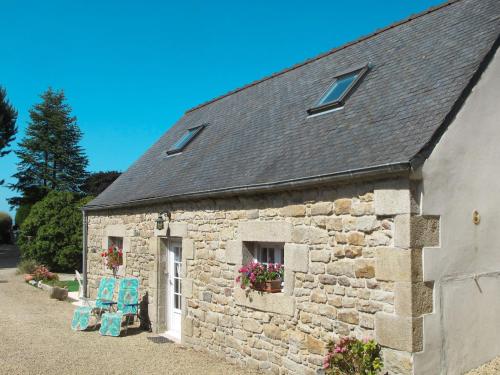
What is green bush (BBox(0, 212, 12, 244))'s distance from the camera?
111 ft

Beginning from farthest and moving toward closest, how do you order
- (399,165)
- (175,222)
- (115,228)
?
(115,228)
(175,222)
(399,165)

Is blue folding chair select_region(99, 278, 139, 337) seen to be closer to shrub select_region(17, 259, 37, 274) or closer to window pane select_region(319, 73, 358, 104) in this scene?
window pane select_region(319, 73, 358, 104)

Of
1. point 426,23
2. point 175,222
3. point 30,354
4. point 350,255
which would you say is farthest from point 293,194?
point 30,354

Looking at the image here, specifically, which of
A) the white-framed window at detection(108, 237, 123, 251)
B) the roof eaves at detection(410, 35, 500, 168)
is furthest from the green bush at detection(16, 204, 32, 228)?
the roof eaves at detection(410, 35, 500, 168)

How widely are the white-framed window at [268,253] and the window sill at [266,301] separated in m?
0.49

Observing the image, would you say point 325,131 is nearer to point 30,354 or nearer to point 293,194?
point 293,194

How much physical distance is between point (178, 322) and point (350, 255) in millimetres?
4701

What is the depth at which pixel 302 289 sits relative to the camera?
5715mm

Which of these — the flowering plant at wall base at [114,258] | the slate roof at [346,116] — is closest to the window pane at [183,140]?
the slate roof at [346,116]

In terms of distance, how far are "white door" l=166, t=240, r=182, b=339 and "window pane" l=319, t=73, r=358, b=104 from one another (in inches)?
148

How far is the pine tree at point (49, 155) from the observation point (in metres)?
31.7

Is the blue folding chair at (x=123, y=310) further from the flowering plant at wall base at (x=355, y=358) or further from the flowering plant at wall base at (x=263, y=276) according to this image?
the flowering plant at wall base at (x=355, y=358)

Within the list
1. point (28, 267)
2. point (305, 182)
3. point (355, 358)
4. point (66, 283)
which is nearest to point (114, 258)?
point (66, 283)

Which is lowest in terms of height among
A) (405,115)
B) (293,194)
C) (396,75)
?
(293,194)
